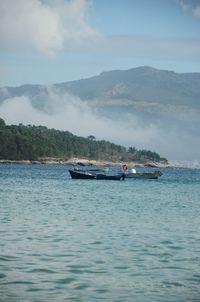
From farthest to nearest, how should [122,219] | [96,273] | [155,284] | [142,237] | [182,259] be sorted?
1. [122,219]
2. [142,237]
3. [182,259]
4. [96,273]
5. [155,284]

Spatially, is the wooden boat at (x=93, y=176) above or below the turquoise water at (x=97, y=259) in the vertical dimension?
above

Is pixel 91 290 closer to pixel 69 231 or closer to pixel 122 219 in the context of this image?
pixel 69 231

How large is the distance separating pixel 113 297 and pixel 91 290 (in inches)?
47.0

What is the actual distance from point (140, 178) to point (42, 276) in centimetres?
14267

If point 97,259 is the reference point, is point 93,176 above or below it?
above

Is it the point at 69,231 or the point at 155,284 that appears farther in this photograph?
the point at 69,231

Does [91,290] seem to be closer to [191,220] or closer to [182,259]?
[182,259]

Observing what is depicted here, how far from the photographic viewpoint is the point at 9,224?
4059 cm

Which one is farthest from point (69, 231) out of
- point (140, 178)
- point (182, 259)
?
point (140, 178)

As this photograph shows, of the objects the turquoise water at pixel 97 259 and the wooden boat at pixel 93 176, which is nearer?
the turquoise water at pixel 97 259

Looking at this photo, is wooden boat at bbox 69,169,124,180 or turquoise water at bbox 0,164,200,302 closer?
turquoise water at bbox 0,164,200,302

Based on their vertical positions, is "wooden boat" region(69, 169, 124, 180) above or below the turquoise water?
above

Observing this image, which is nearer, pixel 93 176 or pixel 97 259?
pixel 97 259

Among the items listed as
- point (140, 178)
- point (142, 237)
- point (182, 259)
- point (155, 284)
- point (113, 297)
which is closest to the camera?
point (113, 297)
